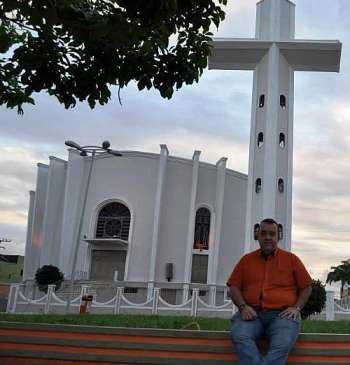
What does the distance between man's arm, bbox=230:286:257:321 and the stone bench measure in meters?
0.36

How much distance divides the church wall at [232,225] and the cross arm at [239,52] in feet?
32.1

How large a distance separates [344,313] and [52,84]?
56.7 ft

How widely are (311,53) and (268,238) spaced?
24858 millimetres

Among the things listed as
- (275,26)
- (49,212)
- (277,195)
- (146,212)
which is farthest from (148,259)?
(275,26)

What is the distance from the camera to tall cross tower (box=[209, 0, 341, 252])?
26.2 meters

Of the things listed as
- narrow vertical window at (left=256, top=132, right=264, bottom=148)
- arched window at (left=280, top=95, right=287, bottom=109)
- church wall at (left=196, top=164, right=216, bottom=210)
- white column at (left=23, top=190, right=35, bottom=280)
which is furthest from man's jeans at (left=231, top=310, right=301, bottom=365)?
white column at (left=23, top=190, right=35, bottom=280)

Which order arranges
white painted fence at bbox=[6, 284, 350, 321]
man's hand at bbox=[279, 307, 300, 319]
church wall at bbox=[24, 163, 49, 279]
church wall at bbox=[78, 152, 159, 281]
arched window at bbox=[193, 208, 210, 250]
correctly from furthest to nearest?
church wall at bbox=[24, 163, 49, 279] < arched window at bbox=[193, 208, 210, 250] < church wall at bbox=[78, 152, 159, 281] < white painted fence at bbox=[6, 284, 350, 321] < man's hand at bbox=[279, 307, 300, 319]

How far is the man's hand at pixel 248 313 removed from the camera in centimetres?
452

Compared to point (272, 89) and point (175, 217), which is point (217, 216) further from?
point (272, 89)

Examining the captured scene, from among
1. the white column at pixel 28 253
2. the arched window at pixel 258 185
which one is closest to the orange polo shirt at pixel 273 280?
the arched window at pixel 258 185

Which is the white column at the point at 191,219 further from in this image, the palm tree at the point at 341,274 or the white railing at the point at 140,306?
the palm tree at the point at 341,274

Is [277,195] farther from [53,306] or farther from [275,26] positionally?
[53,306]

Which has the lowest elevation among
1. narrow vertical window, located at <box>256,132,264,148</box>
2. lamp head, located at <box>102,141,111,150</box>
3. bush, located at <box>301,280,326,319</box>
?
bush, located at <box>301,280,326,319</box>

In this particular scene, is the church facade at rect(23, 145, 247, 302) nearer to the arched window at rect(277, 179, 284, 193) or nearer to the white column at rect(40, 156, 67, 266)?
the white column at rect(40, 156, 67, 266)
